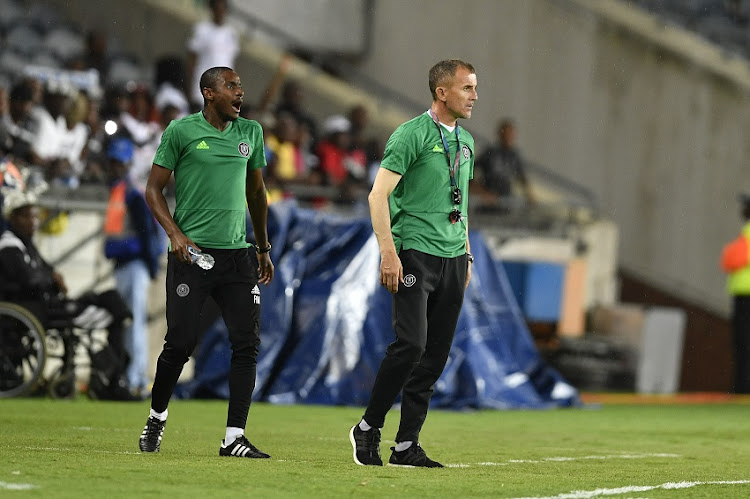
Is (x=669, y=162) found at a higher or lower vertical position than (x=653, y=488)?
higher

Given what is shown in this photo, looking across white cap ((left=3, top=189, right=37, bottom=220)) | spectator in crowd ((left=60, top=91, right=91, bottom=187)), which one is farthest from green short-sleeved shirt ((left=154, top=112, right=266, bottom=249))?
spectator in crowd ((left=60, top=91, right=91, bottom=187))

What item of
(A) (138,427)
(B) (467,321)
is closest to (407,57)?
(B) (467,321)

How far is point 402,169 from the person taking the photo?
7.32 m

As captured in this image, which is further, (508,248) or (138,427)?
(508,248)

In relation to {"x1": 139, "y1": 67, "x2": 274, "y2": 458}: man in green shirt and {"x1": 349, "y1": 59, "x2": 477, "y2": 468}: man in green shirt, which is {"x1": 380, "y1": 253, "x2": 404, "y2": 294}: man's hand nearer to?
{"x1": 349, "y1": 59, "x2": 477, "y2": 468}: man in green shirt

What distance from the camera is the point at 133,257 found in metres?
13.0

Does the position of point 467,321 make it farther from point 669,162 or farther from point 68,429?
point 669,162

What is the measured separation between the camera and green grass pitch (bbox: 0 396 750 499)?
6.33 m

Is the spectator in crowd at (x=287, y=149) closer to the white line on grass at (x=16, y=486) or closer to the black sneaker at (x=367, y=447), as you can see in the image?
the black sneaker at (x=367, y=447)

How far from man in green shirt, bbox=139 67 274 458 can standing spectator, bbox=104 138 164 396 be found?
5.20m

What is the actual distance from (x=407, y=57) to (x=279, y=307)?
31.0 feet

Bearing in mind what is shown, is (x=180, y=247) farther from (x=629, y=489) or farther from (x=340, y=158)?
(x=340, y=158)

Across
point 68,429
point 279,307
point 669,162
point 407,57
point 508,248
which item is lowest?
point 68,429

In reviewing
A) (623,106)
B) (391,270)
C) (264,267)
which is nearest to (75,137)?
(264,267)
